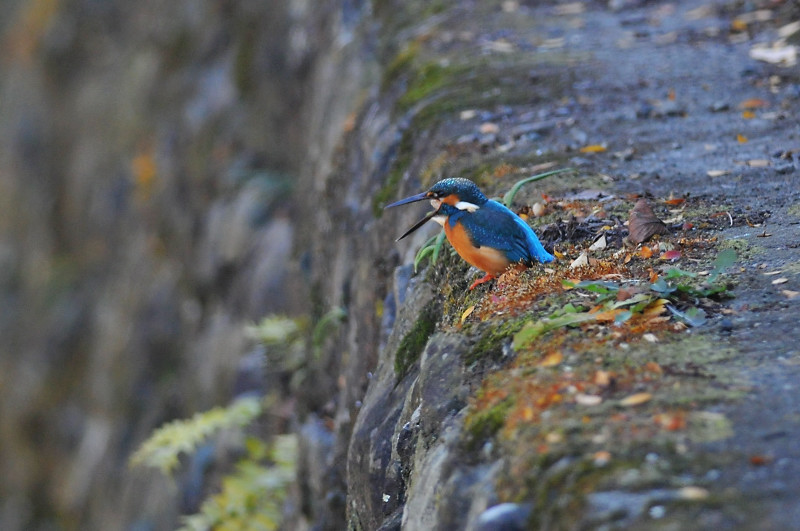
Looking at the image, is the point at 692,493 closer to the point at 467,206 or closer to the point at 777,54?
the point at 467,206

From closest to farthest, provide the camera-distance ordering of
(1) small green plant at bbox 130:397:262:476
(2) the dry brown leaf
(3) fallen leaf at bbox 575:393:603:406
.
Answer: (3) fallen leaf at bbox 575:393:603:406 → (2) the dry brown leaf → (1) small green plant at bbox 130:397:262:476

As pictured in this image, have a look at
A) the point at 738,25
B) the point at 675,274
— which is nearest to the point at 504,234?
the point at 675,274

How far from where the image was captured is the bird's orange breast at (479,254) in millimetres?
3014

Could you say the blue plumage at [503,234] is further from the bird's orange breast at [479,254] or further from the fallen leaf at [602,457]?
the fallen leaf at [602,457]

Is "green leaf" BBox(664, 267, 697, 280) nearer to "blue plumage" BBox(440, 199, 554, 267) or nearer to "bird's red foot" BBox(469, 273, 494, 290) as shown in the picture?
"blue plumage" BBox(440, 199, 554, 267)

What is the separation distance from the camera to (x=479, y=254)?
3.03 metres

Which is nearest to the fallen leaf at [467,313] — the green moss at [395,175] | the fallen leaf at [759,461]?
the fallen leaf at [759,461]

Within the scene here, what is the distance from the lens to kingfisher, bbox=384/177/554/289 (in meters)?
2.99

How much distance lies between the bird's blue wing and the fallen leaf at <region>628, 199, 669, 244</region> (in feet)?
1.19

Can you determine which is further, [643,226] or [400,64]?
[400,64]

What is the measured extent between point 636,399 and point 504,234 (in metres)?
1.09

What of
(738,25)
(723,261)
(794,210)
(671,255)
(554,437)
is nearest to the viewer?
(554,437)

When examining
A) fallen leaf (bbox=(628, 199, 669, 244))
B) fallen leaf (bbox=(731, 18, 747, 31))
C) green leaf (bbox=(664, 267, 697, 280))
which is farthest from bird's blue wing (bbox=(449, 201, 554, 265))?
fallen leaf (bbox=(731, 18, 747, 31))

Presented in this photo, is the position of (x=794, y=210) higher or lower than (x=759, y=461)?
lower
